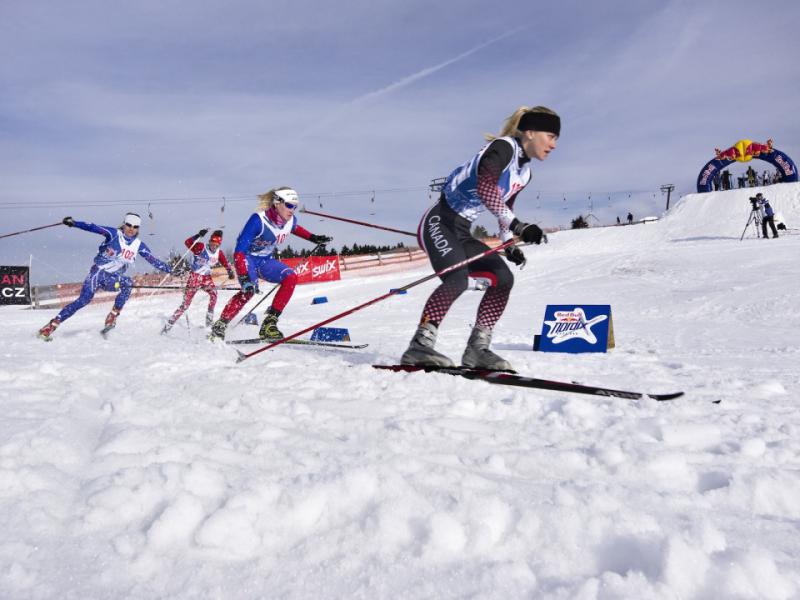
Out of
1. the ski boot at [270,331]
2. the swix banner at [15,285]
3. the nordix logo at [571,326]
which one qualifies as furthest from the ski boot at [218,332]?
the swix banner at [15,285]

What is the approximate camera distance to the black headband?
3.69 metres

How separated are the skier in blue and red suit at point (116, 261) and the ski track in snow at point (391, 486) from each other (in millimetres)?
5722

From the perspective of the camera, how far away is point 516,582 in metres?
1.15

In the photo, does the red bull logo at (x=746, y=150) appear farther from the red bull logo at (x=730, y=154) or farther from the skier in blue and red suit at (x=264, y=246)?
the skier in blue and red suit at (x=264, y=246)

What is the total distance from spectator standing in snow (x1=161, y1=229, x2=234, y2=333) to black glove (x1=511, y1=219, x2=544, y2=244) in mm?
7692

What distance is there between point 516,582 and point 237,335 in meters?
7.82

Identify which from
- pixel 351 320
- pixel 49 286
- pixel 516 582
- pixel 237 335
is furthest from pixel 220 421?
pixel 49 286

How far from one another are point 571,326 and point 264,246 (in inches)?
158

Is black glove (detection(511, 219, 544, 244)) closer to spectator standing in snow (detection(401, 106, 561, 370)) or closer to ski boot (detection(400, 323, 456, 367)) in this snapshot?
spectator standing in snow (detection(401, 106, 561, 370))

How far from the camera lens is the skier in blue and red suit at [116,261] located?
906cm

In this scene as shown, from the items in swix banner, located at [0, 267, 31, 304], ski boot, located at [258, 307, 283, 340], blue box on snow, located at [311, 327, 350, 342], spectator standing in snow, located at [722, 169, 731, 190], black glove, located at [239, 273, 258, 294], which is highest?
spectator standing in snow, located at [722, 169, 731, 190]

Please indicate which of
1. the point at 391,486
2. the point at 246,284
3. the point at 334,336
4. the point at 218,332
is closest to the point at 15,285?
the point at 218,332

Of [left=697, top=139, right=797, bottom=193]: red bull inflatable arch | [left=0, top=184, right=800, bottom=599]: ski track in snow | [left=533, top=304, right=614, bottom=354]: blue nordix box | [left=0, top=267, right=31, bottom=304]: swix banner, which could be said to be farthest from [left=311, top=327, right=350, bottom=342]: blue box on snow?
[left=697, top=139, right=797, bottom=193]: red bull inflatable arch

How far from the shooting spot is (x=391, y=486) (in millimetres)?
1601
